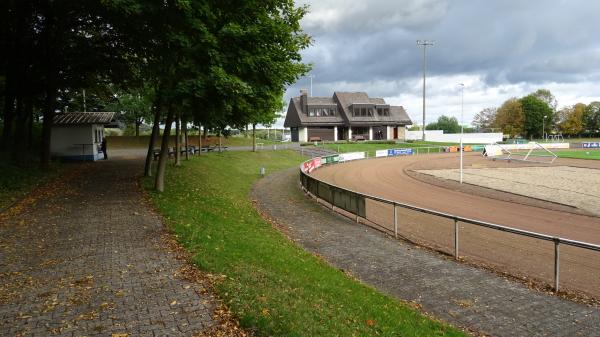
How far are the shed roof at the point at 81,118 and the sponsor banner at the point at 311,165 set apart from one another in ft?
52.1

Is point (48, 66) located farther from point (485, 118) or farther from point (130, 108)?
point (485, 118)

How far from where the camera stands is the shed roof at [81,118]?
29.7 meters

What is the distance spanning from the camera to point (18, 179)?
18.2 m

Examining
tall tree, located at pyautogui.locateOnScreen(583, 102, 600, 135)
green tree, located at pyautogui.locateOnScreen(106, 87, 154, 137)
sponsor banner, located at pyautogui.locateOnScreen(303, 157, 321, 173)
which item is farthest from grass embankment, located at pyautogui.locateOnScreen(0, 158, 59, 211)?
tall tree, located at pyautogui.locateOnScreen(583, 102, 600, 135)

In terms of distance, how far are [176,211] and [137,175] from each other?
9546mm

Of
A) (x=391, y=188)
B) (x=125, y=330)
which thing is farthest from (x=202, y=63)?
(x=391, y=188)

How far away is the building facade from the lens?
76125 mm

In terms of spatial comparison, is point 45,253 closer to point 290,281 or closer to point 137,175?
point 290,281

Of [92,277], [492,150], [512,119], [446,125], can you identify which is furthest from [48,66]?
[446,125]

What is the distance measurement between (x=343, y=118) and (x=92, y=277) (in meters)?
71.6

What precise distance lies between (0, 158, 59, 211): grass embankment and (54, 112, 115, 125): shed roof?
7.26 metres

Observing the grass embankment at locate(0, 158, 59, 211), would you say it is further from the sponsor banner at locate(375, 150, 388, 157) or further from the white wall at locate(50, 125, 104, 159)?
the sponsor banner at locate(375, 150, 388, 157)

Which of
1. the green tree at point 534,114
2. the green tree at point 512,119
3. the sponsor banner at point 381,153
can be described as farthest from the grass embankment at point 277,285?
the green tree at point 534,114

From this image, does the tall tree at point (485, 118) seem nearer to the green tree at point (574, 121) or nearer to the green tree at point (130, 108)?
the green tree at point (574, 121)
